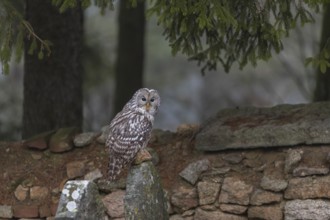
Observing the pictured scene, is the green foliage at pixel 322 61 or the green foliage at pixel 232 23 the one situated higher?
the green foliage at pixel 232 23

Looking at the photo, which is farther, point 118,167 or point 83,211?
point 118,167

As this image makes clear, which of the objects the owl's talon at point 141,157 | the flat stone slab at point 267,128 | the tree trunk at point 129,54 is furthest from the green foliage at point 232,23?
the tree trunk at point 129,54

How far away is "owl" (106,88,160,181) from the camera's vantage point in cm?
815

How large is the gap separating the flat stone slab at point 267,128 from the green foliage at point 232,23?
2.16ft

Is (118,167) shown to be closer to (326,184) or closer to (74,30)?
(326,184)

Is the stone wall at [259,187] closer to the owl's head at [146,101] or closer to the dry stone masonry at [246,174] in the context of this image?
the dry stone masonry at [246,174]

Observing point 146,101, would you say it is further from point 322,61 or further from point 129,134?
point 322,61

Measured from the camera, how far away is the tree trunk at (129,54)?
14.6 meters

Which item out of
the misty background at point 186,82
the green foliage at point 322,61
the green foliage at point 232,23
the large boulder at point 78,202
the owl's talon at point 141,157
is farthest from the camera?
the misty background at point 186,82

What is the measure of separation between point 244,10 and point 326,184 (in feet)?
6.78

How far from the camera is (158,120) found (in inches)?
981

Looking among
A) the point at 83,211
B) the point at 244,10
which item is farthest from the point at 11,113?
the point at 83,211

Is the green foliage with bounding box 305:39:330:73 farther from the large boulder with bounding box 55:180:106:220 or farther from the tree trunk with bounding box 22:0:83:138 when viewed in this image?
the tree trunk with bounding box 22:0:83:138

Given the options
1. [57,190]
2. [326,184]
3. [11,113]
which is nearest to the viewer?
[326,184]
